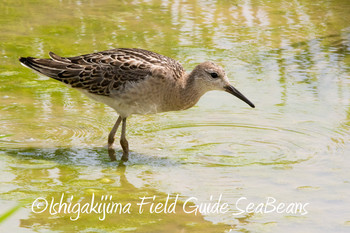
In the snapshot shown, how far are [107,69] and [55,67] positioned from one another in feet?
2.41

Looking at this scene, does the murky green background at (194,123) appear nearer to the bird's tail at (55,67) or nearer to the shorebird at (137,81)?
the shorebird at (137,81)

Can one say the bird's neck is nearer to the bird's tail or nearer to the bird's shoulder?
the bird's shoulder

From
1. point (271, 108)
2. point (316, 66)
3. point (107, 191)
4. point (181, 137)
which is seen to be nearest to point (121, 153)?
point (181, 137)

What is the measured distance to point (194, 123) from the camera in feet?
31.0

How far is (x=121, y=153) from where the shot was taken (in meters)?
8.73

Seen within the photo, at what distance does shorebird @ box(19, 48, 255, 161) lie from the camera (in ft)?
27.9

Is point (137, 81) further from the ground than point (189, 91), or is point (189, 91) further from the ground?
point (137, 81)

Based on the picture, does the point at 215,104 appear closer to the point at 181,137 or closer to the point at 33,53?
the point at 181,137

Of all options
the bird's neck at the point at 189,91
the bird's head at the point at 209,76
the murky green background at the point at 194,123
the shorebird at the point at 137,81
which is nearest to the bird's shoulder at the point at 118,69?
the shorebird at the point at 137,81

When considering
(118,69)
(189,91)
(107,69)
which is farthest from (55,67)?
(189,91)

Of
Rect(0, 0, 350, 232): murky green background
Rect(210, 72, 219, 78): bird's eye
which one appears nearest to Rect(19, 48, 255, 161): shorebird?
Rect(210, 72, 219, 78): bird's eye

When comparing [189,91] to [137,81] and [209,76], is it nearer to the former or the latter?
[209,76]

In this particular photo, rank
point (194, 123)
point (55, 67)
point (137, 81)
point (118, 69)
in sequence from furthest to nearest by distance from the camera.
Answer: point (194, 123)
point (55, 67)
point (118, 69)
point (137, 81)

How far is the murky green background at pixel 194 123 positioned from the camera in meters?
7.00
